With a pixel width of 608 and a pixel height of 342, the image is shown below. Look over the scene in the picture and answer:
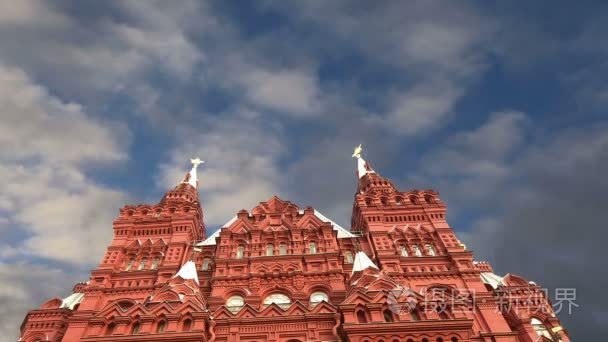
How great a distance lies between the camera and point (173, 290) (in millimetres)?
26391

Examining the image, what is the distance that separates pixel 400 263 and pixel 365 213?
594 cm

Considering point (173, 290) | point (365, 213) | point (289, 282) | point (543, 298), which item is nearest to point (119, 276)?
point (173, 290)

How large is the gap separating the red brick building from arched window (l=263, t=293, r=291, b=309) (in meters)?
0.10

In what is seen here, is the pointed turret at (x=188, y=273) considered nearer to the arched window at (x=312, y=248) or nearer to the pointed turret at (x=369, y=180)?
the arched window at (x=312, y=248)

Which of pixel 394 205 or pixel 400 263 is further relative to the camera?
pixel 394 205

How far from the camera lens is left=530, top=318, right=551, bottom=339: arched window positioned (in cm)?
2783

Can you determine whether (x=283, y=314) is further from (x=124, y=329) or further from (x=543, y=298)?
(x=543, y=298)

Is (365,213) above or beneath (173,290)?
above

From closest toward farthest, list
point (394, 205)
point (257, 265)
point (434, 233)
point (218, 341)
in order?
1. point (218, 341)
2. point (257, 265)
3. point (434, 233)
4. point (394, 205)

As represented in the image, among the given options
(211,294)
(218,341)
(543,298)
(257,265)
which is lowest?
(218,341)

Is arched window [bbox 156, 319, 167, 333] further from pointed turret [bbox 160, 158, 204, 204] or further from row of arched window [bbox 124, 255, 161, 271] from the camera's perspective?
pointed turret [bbox 160, 158, 204, 204]

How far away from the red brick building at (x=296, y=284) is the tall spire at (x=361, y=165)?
13.4 feet

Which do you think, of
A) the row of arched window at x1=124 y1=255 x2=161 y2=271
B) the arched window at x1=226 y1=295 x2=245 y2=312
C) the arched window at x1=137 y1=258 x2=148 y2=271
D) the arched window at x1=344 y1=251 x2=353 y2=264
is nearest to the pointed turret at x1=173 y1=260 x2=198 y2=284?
the arched window at x1=226 y1=295 x2=245 y2=312

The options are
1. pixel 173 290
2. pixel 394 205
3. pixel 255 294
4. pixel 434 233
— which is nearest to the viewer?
pixel 173 290
